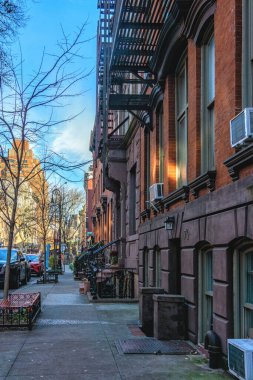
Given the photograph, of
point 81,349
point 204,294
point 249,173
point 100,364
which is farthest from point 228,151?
point 81,349

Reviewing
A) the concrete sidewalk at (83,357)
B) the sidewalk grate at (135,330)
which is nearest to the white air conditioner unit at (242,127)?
the concrete sidewalk at (83,357)

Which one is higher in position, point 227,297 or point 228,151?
point 228,151

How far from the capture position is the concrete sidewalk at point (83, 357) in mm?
6742

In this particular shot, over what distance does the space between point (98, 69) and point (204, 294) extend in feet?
40.9

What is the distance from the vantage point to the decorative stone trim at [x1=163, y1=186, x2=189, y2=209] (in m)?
9.60

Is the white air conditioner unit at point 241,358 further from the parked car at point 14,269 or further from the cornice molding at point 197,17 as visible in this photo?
the parked car at point 14,269

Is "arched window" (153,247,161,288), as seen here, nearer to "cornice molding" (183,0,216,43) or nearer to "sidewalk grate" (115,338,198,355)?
"sidewalk grate" (115,338,198,355)

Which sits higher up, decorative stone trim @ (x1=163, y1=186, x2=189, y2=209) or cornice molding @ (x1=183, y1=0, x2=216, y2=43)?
cornice molding @ (x1=183, y1=0, x2=216, y2=43)

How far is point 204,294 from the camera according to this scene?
8609 mm

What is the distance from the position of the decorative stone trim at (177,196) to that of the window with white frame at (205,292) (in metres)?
1.26

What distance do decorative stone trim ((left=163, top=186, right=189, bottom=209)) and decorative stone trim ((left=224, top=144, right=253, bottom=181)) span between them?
2.62 meters

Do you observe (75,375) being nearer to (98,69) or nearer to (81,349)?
(81,349)

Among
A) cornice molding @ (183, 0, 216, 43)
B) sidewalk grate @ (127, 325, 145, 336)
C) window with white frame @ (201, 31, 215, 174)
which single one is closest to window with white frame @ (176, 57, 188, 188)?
cornice molding @ (183, 0, 216, 43)

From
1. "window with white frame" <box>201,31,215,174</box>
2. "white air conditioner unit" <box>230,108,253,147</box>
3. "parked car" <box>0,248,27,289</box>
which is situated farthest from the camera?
"parked car" <box>0,248,27,289</box>
